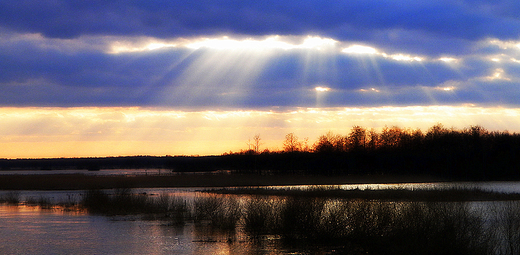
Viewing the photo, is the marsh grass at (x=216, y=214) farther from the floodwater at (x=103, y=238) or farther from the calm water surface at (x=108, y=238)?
the floodwater at (x=103, y=238)

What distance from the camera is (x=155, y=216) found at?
3064 cm

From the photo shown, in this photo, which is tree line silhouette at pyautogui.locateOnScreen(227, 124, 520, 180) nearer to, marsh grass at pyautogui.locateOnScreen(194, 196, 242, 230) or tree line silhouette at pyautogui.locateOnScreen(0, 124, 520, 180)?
tree line silhouette at pyautogui.locateOnScreen(0, 124, 520, 180)

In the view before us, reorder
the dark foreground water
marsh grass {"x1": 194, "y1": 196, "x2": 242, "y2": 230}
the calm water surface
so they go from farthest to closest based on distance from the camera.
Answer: marsh grass {"x1": 194, "y1": 196, "x2": 242, "y2": 230} → the calm water surface → the dark foreground water

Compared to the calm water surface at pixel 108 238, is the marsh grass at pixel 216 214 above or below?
above

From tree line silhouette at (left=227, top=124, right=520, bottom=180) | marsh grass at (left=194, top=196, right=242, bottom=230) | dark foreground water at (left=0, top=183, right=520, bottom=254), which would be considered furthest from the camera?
tree line silhouette at (left=227, top=124, right=520, bottom=180)

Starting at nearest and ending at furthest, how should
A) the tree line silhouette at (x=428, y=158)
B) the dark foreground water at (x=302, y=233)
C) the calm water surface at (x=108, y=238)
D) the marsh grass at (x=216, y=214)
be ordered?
the dark foreground water at (x=302, y=233)
the calm water surface at (x=108, y=238)
the marsh grass at (x=216, y=214)
the tree line silhouette at (x=428, y=158)

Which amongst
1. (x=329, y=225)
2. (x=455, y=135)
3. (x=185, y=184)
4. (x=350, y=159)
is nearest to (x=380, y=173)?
(x=350, y=159)

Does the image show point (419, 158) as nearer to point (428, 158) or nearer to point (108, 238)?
point (428, 158)

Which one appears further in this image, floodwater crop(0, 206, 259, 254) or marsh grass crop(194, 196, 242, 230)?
marsh grass crop(194, 196, 242, 230)

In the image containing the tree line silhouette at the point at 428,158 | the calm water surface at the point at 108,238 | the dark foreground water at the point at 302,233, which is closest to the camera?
the dark foreground water at the point at 302,233

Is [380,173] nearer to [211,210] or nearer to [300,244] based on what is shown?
[211,210]

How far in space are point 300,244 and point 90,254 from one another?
8307mm

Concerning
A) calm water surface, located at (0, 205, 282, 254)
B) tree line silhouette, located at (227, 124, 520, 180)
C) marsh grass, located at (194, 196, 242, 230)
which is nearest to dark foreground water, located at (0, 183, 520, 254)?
calm water surface, located at (0, 205, 282, 254)

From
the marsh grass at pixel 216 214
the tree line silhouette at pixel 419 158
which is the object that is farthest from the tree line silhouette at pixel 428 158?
the marsh grass at pixel 216 214
